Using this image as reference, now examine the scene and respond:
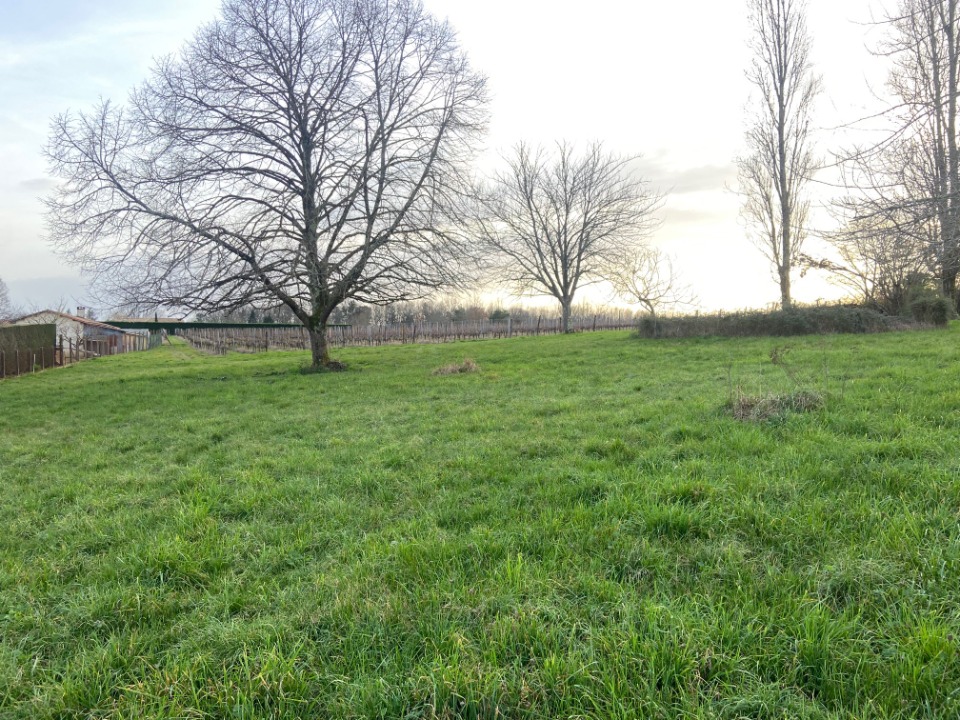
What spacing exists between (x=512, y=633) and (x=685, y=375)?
915 centimetres

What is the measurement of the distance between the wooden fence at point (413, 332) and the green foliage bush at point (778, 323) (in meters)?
19.3

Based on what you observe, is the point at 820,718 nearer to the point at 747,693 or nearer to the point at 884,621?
the point at 747,693

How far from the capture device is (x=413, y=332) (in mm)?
39781

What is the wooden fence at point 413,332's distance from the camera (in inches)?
1517

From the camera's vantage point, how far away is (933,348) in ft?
34.0

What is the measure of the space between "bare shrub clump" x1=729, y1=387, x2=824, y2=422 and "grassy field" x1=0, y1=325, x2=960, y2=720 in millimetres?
152

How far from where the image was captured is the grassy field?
1.82 m

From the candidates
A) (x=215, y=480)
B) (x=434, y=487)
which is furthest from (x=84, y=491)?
(x=434, y=487)

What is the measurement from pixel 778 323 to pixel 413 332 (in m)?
27.1

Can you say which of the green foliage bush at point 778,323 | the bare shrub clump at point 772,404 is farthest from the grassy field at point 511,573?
the green foliage bush at point 778,323

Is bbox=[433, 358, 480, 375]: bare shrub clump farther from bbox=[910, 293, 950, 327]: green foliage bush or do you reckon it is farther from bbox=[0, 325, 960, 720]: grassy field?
bbox=[910, 293, 950, 327]: green foliage bush

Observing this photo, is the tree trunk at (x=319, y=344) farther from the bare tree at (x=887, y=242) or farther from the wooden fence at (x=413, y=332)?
the wooden fence at (x=413, y=332)

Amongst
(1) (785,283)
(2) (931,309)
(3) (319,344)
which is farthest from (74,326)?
(2) (931,309)

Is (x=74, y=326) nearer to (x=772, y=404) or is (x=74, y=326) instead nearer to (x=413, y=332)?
(x=413, y=332)
